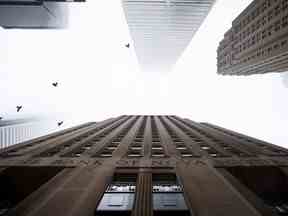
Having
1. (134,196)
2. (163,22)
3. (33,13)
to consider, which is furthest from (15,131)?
(134,196)

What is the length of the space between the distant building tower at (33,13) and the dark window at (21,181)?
31967 millimetres

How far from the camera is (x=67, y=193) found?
24.3 metres

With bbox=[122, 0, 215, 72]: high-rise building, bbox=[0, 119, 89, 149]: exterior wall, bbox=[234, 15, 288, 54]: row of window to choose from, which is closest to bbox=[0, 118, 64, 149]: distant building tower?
bbox=[0, 119, 89, 149]: exterior wall

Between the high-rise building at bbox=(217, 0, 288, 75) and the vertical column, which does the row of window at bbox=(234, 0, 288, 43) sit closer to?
the high-rise building at bbox=(217, 0, 288, 75)

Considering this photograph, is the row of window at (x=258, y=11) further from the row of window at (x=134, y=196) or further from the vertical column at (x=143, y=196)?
the vertical column at (x=143, y=196)

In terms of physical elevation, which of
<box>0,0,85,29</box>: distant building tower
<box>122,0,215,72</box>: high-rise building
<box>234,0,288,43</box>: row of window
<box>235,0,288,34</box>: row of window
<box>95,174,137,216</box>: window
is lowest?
<box>95,174,137,216</box>: window

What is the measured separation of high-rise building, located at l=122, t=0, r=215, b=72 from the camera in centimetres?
12569

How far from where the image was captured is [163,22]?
14738 cm

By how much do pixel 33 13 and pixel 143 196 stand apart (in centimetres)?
4948

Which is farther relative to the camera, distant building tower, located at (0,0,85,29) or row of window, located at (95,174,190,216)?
distant building tower, located at (0,0,85,29)

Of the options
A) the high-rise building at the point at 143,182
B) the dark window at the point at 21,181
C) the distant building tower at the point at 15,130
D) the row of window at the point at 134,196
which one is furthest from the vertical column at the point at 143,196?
the distant building tower at the point at 15,130

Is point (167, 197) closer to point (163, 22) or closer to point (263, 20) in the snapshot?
point (263, 20)

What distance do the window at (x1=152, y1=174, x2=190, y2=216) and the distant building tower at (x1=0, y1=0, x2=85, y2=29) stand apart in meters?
38.3

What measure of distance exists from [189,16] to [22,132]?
121 m
